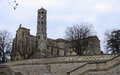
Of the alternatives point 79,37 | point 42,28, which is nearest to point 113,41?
point 79,37

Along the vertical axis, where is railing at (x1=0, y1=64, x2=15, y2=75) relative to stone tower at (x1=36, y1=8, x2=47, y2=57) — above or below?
below

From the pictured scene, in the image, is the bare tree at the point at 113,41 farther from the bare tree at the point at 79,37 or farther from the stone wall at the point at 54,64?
the stone wall at the point at 54,64

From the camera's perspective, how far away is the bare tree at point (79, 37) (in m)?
46.1

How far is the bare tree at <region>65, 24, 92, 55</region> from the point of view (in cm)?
4612

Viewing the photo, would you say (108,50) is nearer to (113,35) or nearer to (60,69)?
(113,35)

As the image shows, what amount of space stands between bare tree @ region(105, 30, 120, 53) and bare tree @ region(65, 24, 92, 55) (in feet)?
15.7

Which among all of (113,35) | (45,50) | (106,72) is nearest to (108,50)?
(113,35)

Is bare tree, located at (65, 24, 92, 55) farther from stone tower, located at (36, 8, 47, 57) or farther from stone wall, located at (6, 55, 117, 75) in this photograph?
stone tower, located at (36, 8, 47, 57)

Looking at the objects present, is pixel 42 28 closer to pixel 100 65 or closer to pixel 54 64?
pixel 54 64

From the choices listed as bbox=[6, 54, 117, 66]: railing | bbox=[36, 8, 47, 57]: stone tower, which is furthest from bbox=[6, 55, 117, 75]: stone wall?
bbox=[36, 8, 47, 57]: stone tower

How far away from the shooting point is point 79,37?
159ft

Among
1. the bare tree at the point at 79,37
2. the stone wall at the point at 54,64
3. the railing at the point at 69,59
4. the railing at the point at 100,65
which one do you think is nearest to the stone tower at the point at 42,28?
the bare tree at the point at 79,37

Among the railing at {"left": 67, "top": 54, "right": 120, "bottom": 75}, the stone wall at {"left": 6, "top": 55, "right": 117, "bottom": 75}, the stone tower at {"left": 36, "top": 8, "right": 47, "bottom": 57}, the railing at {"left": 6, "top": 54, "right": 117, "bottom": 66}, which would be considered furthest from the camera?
the stone tower at {"left": 36, "top": 8, "right": 47, "bottom": 57}

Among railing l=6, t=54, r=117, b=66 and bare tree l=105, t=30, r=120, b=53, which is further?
bare tree l=105, t=30, r=120, b=53
